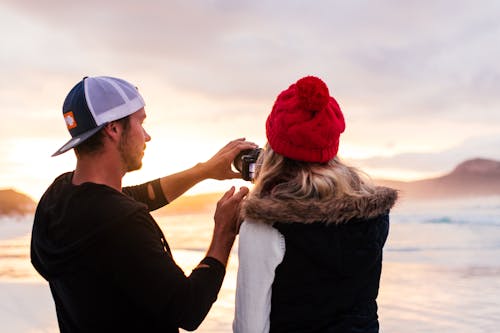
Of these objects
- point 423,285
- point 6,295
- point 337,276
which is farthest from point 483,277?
point 337,276

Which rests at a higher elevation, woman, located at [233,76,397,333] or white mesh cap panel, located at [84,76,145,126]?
white mesh cap panel, located at [84,76,145,126]

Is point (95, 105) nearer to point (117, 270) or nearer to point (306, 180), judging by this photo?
point (117, 270)

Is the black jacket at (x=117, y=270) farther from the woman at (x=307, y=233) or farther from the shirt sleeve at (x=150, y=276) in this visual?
the woman at (x=307, y=233)

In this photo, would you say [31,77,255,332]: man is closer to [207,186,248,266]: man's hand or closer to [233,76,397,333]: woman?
[207,186,248,266]: man's hand

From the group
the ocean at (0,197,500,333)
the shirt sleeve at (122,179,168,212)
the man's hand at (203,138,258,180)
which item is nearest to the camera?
the man's hand at (203,138,258,180)

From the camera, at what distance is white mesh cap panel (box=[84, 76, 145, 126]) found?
97.0 inches

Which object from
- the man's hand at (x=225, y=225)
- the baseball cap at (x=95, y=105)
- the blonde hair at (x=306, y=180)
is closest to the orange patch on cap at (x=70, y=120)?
the baseball cap at (x=95, y=105)

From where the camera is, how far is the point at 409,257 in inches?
508

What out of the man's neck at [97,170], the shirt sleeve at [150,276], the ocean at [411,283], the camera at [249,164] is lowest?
the ocean at [411,283]

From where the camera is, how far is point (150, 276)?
7.40ft

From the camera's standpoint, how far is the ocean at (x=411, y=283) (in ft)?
24.3

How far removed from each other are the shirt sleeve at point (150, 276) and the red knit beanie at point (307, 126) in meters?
0.60

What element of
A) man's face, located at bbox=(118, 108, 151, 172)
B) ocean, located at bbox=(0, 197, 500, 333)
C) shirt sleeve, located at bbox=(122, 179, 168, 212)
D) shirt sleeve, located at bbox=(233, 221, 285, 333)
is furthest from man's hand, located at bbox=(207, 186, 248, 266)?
ocean, located at bbox=(0, 197, 500, 333)

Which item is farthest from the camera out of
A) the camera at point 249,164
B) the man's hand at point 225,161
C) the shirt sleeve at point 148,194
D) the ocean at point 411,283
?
the ocean at point 411,283
